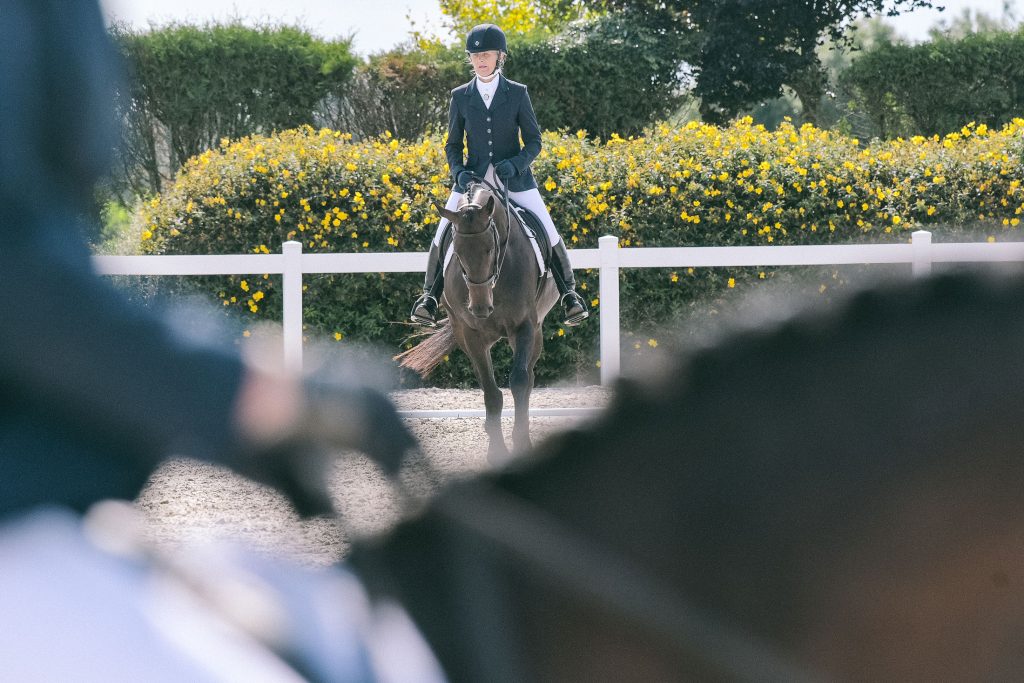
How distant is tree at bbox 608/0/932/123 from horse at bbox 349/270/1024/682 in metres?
17.4

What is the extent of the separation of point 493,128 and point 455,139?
0.80 ft

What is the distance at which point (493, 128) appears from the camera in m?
5.91

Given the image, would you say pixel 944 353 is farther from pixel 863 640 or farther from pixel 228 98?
pixel 228 98

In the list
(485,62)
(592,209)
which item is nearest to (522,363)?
(485,62)

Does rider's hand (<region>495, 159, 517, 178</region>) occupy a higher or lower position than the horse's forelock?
higher

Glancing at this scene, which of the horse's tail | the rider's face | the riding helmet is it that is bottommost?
the horse's tail

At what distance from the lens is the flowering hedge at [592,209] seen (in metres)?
8.97

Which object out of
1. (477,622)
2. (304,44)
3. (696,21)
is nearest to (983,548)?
(477,622)

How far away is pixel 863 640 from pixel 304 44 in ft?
45.9

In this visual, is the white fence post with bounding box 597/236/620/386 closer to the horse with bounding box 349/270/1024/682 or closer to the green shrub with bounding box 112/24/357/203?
Answer: the green shrub with bounding box 112/24/357/203

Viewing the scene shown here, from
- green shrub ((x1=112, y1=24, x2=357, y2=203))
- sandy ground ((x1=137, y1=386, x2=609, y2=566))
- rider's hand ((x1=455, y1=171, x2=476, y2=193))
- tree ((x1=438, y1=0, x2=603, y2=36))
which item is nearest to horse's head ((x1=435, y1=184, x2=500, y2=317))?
rider's hand ((x1=455, y1=171, x2=476, y2=193))

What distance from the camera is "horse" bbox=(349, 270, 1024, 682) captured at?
13.4 inches

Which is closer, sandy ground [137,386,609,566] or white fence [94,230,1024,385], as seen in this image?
sandy ground [137,386,609,566]

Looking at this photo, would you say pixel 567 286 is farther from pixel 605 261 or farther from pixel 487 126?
pixel 605 261
